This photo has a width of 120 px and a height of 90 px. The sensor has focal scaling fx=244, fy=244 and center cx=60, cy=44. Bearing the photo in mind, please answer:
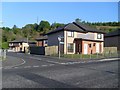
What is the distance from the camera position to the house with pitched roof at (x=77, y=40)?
51938mm

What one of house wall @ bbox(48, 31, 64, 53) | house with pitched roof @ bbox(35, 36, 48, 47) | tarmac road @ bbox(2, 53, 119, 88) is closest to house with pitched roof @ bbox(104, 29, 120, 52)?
house with pitched roof @ bbox(35, 36, 48, 47)

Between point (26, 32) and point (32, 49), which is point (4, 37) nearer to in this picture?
point (26, 32)

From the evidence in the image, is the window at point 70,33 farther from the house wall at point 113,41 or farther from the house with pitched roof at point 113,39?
the house wall at point 113,41

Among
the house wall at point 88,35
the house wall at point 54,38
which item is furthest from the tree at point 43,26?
the house wall at point 88,35

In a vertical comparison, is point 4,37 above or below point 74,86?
above

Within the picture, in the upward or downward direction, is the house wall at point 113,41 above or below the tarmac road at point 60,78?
above

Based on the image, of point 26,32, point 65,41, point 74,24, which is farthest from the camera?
point 26,32

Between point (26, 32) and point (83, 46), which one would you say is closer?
point (83, 46)

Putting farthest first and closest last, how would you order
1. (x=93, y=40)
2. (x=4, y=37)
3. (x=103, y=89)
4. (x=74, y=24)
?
(x=4, y=37) → (x=74, y=24) → (x=93, y=40) → (x=103, y=89)

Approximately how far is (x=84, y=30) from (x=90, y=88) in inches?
1815

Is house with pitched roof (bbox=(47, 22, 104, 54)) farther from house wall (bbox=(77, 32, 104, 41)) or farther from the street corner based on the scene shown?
the street corner

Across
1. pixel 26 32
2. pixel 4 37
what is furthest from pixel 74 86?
pixel 26 32

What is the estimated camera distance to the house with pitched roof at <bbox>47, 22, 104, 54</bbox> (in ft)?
170

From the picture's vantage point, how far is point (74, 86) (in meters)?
11.1
